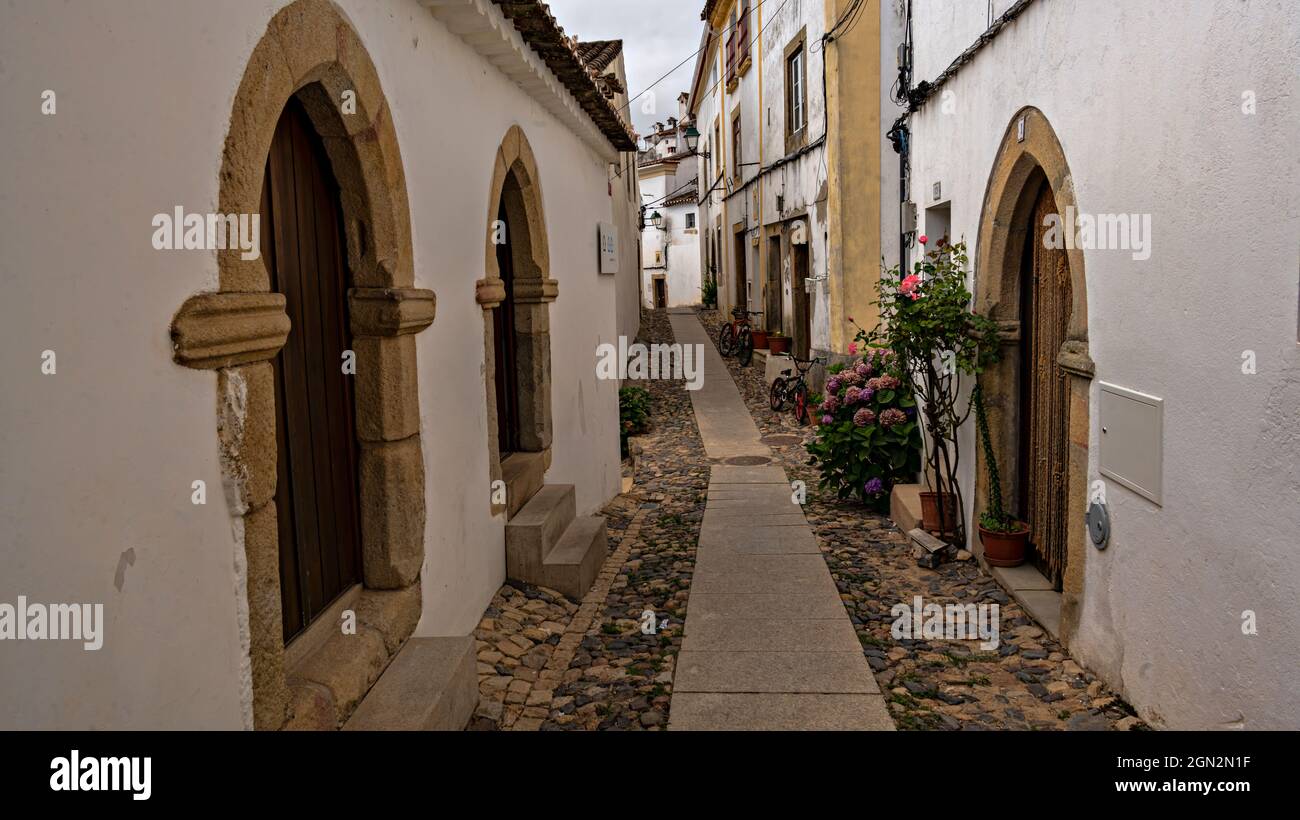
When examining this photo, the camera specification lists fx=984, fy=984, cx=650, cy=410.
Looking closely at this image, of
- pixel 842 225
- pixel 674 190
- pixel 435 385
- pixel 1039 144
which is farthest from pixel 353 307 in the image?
pixel 674 190

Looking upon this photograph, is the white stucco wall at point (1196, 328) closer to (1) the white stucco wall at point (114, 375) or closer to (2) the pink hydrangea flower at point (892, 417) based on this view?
(1) the white stucco wall at point (114, 375)

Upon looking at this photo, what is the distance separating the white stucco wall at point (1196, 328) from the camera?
287cm

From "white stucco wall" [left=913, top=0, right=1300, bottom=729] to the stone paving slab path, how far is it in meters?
1.14

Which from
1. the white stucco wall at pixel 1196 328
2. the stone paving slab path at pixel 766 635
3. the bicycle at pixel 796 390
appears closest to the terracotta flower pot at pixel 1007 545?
the stone paving slab path at pixel 766 635

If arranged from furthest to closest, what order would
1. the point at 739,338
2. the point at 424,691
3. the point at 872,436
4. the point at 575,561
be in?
the point at 739,338, the point at 872,436, the point at 575,561, the point at 424,691

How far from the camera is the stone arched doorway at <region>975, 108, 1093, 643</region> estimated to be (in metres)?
4.54

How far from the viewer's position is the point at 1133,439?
392cm

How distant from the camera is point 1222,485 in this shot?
3242mm

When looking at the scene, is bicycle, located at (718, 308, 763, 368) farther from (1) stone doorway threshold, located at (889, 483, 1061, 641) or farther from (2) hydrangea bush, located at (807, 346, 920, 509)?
(1) stone doorway threshold, located at (889, 483, 1061, 641)

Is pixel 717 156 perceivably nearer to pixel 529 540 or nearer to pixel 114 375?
pixel 529 540

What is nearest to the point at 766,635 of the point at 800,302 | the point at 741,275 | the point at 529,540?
the point at 529,540

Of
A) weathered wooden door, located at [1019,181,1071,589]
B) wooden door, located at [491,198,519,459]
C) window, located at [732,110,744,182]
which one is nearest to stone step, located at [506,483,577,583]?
wooden door, located at [491,198,519,459]

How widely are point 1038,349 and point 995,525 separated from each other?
1.09m

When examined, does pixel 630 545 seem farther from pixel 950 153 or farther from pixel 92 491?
pixel 92 491
